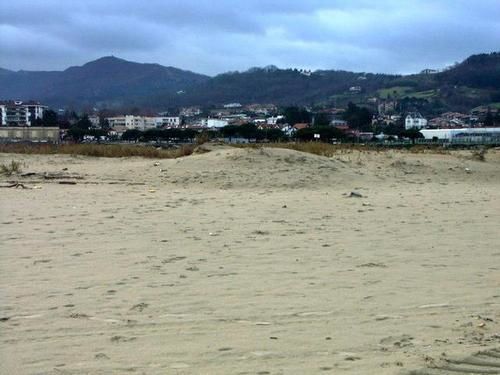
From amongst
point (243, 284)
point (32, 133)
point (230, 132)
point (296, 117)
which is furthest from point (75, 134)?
point (243, 284)

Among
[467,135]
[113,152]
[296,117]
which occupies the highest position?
[296,117]

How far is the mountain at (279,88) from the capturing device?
412 feet

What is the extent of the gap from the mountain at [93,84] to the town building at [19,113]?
48866mm

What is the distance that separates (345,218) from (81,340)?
6.68 m

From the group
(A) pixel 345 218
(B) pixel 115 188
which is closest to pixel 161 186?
(B) pixel 115 188

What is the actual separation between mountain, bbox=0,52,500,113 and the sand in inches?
4376

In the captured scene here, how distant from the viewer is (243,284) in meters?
5.50

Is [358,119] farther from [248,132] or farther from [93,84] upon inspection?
[93,84]

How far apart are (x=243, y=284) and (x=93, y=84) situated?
6904 inches

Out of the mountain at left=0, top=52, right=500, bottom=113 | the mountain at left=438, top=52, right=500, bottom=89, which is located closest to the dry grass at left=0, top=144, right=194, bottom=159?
the mountain at left=0, top=52, right=500, bottom=113

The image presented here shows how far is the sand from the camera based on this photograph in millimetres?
3771

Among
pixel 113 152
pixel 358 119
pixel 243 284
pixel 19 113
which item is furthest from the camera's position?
pixel 358 119

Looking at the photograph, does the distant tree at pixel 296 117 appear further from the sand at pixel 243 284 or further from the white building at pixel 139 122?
the sand at pixel 243 284

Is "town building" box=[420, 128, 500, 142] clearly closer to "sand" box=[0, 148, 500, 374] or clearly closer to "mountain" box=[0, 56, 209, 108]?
"sand" box=[0, 148, 500, 374]
